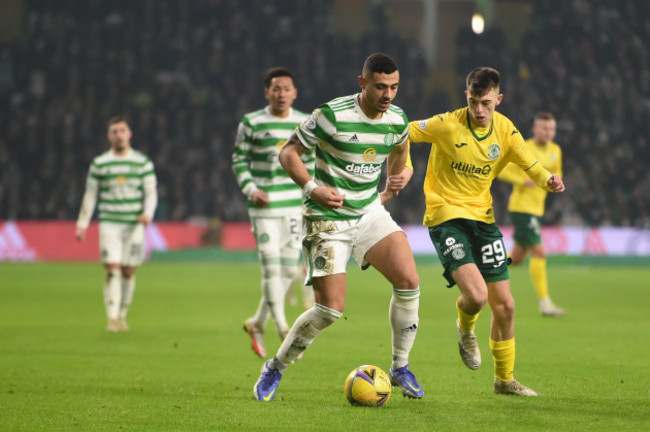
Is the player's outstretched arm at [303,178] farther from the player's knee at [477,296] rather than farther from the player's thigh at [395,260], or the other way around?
the player's knee at [477,296]

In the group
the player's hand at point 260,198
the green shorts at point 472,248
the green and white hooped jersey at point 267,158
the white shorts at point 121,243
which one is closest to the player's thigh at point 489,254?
the green shorts at point 472,248

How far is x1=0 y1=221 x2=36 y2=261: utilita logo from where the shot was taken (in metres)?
23.7

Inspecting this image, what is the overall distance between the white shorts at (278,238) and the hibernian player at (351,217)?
2146 millimetres

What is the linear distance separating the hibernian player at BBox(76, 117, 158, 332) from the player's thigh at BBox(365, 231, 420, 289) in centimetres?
515

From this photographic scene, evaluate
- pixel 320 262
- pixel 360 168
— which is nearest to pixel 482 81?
pixel 360 168

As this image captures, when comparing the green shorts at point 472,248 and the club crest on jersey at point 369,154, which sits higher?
the club crest on jersey at point 369,154

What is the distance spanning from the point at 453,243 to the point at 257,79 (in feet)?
73.8

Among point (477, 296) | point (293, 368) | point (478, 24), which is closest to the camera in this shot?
point (477, 296)

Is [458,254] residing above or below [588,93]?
below

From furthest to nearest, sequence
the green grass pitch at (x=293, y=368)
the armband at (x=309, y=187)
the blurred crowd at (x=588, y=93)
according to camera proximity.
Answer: the blurred crowd at (x=588, y=93) → the armband at (x=309, y=187) → the green grass pitch at (x=293, y=368)

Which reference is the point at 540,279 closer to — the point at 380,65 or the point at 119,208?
the point at 119,208

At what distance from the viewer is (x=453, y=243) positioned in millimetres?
6305

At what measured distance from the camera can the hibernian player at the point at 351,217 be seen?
5.89 meters

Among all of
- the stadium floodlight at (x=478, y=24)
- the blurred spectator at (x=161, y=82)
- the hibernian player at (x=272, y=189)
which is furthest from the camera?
the stadium floodlight at (x=478, y=24)
